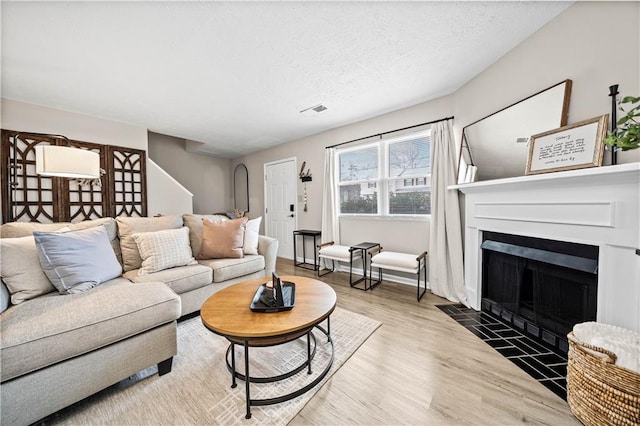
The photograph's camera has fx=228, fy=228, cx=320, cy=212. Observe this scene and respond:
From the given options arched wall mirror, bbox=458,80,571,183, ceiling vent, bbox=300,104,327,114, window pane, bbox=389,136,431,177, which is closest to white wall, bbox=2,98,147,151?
ceiling vent, bbox=300,104,327,114

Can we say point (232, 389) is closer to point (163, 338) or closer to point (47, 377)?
point (163, 338)

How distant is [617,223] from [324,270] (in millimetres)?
3227

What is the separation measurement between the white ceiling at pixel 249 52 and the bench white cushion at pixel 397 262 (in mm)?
1962

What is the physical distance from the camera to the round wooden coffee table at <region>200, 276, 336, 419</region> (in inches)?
47.0

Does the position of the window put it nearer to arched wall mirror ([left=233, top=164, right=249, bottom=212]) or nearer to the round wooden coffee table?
the round wooden coffee table

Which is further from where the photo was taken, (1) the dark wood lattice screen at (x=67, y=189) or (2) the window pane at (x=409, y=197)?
(2) the window pane at (x=409, y=197)

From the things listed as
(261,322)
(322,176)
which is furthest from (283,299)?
(322,176)

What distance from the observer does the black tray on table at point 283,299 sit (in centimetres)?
140

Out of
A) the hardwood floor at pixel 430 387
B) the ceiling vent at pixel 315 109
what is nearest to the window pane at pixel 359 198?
the ceiling vent at pixel 315 109

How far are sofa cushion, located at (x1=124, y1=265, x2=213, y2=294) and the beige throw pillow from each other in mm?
293

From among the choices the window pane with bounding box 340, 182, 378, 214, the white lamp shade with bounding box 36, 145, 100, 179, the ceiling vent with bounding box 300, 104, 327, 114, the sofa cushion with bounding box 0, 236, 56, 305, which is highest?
the ceiling vent with bounding box 300, 104, 327, 114

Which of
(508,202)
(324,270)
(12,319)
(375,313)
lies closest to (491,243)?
(508,202)

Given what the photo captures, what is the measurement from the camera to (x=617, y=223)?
52.2 inches

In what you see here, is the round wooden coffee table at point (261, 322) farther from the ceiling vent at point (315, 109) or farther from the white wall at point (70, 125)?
the white wall at point (70, 125)
